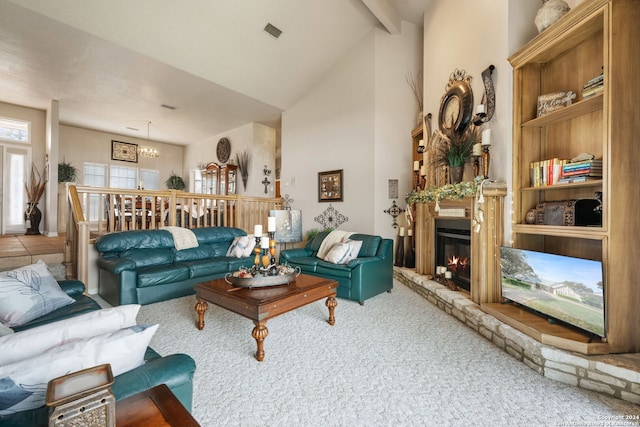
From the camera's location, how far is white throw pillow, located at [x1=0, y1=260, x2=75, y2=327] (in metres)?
1.83

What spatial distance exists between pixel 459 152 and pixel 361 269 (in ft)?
6.12

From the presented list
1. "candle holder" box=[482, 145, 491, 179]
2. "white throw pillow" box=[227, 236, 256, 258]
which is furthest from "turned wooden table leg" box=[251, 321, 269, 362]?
"candle holder" box=[482, 145, 491, 179]

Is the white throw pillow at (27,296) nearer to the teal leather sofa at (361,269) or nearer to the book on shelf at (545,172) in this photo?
the teal leather sofa at (361,269)

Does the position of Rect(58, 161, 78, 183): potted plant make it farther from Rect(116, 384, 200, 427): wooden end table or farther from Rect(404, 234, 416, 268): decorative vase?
Rect(116, 384, 200, 427): wooden end table

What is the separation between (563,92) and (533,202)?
100 cm

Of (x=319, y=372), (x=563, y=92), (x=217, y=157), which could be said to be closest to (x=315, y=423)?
(x=319, y=372)

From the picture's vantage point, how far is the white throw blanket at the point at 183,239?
4223mm

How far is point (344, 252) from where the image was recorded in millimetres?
3855

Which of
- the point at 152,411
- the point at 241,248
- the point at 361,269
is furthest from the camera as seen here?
the point at 241,248

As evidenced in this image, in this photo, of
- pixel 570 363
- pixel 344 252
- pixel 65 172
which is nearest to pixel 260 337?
pixel 344 252

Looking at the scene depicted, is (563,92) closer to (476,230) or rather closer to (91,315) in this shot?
(476,230)

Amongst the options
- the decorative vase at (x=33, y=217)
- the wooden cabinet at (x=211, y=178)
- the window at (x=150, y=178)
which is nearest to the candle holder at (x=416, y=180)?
the wooden cabinet at (x=211, y=178)

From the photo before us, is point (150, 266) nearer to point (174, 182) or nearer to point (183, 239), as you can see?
point (183, 239)

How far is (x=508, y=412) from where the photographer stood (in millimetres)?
1689
